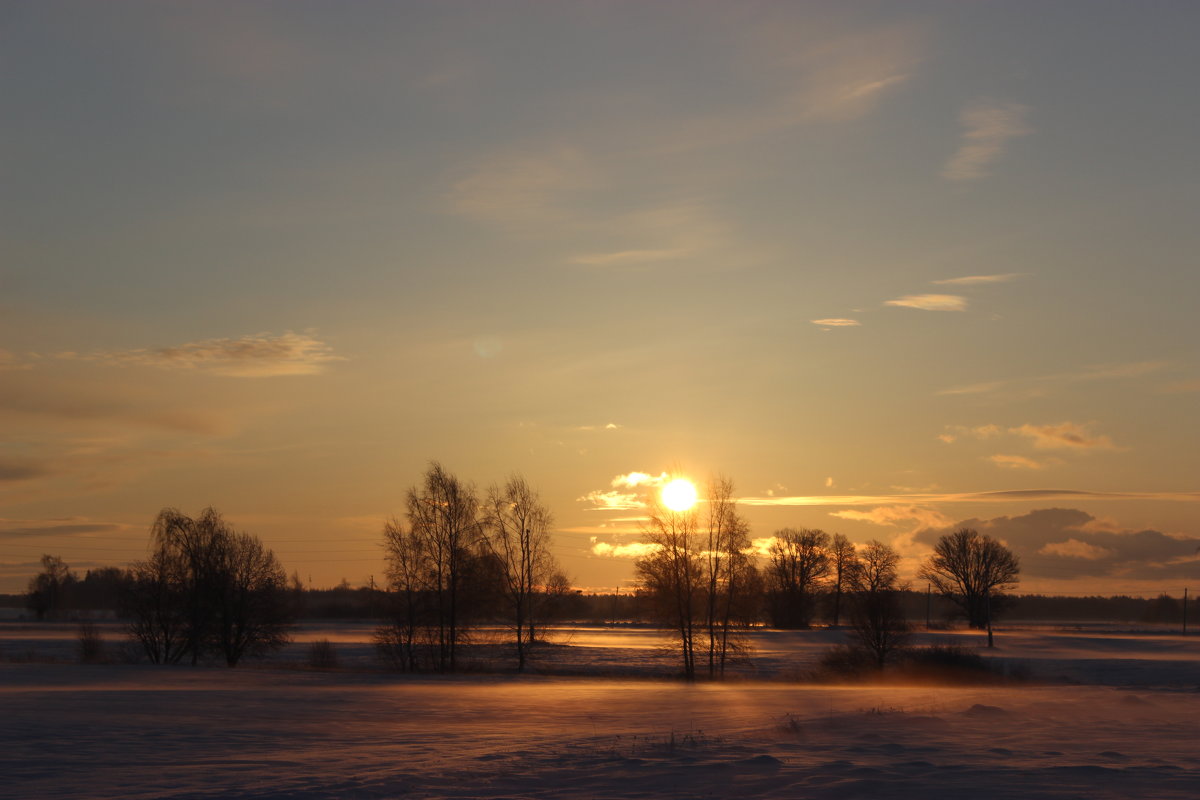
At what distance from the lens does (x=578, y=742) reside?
21.8 meters

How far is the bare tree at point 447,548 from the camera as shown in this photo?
6262 centimetres

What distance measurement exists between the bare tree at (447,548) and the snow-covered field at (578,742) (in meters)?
21.7

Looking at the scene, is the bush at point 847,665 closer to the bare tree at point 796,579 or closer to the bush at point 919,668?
the bush at point 919,668

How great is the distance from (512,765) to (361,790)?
3.49 meters

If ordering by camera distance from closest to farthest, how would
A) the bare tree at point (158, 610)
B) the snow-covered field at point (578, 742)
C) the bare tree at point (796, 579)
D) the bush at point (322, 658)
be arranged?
the snow-covered field at point (578, 742) → the bush at point (322, 658) → the bare tree at point (158, 610) → the bare tree at point (796, 579)

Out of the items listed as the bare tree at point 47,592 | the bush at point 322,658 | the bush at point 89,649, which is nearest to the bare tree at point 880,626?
the bush at point 322,658

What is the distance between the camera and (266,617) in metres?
64.9

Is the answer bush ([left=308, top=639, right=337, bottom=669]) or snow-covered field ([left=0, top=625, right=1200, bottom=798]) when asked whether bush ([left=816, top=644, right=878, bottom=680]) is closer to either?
snow-covered field ([left=0, top=625, right=1200, bottom=798])

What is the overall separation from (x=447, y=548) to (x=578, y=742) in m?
43.2

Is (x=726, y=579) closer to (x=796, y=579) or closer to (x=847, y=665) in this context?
(x=847, y=665)

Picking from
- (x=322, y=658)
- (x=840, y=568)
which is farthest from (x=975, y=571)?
(x=322, y=658)

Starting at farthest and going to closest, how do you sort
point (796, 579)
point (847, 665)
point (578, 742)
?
point (796, 579) < point (847, 665) < point (578, 742)

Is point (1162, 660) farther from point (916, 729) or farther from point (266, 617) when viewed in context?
point (266, 617)

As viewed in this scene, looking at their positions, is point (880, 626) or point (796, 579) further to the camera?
point (796, 579)
